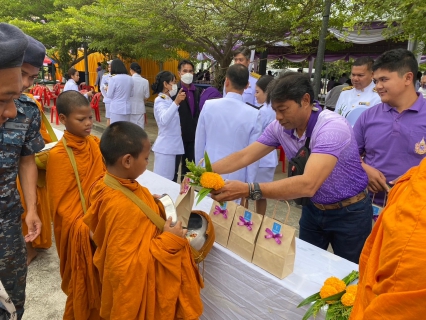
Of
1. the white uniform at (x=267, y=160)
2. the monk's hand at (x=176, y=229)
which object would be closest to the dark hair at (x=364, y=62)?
the white uniform at (x=267, y=160)

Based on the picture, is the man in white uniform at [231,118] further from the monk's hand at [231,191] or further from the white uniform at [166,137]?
the monk's hand at [231,191]

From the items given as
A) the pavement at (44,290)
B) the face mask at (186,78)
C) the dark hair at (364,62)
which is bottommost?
the pavement at (44,290)

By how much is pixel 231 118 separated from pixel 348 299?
2046 mm

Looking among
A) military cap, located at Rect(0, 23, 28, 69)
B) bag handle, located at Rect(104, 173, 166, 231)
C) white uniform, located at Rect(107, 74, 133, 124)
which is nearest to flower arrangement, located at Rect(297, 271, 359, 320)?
bag handle, located at Rect(104, 173, 166, 231)

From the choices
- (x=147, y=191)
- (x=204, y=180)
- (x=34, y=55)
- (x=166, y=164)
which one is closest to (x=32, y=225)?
(x=147, y=191)

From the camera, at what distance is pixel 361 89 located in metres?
3.82

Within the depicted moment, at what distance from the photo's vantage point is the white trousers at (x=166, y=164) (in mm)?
4117

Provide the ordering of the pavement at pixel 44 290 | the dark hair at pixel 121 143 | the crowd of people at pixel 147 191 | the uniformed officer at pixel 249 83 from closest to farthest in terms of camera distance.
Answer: the crowd of people at pixel 147 191
the dark hair at pixel 121 143
the pavement at pixel 44 290
the uniformed officer at pixel 249 83

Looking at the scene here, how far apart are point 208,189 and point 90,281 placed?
36.6 inches

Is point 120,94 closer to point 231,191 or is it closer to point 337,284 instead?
point 231,191

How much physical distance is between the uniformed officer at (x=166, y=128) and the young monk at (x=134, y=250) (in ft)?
7.40

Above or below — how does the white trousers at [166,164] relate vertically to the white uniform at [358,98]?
below

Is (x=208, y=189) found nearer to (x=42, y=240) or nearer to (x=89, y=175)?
(x=89, y=175)

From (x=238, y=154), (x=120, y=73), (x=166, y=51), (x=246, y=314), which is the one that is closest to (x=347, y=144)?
(x=238, y=154)
